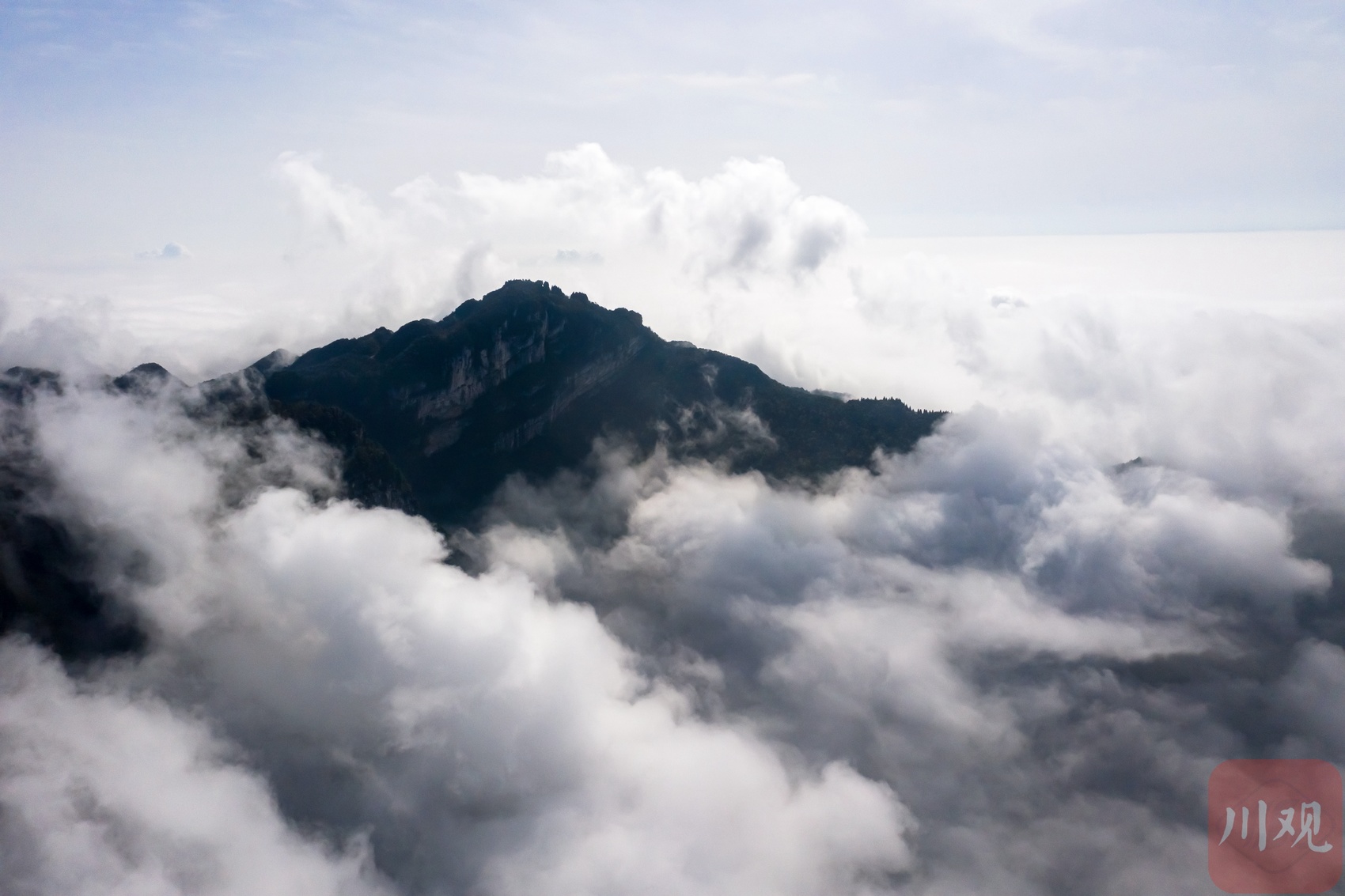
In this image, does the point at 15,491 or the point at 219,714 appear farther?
the point at 219,714

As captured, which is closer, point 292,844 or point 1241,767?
point 292,844

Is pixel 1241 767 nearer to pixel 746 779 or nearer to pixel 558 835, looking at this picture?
pixel 746 779

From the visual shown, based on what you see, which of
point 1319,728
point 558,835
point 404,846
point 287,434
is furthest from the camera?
point 1319,728

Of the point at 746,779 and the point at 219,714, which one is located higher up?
the point at 219,714

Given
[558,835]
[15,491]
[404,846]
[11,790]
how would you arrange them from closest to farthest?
[11,790]
[15,491]
[404,846]
[558,835]

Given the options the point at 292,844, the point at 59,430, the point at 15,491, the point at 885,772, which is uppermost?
the point at 59,430

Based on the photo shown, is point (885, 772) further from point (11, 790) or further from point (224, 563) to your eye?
point (11, 790)

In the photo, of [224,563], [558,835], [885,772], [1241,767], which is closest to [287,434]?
[224,563]

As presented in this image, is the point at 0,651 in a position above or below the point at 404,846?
above

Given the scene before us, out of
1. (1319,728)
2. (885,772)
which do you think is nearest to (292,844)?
(885,772)
